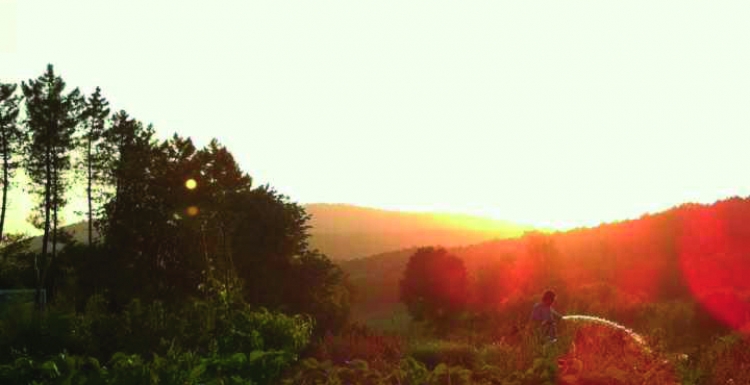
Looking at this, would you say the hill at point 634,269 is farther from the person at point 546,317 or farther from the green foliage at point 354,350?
the green foliage at point 354,350

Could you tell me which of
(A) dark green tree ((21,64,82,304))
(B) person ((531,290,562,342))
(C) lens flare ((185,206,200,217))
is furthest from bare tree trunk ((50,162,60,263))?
(B) person ((531,290,562,342))

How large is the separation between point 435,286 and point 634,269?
19.0 m

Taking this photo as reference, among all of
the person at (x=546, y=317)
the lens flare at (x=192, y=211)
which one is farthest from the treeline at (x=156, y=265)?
the person at (x=546, y=317)

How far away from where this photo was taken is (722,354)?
36.2ft

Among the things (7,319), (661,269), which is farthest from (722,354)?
(661,269)

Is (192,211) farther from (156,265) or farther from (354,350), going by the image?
(354,350)

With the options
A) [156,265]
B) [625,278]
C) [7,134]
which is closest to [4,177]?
[7,134]

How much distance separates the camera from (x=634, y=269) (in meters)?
55.7

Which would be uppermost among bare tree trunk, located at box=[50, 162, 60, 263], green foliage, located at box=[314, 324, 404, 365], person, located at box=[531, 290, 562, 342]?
bare tree trunk, located at box=[50, 162, 60, 263]

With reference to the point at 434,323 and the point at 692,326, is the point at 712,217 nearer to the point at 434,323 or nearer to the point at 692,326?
the point at 434,323

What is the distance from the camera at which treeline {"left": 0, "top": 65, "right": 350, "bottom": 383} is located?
40.8 feet

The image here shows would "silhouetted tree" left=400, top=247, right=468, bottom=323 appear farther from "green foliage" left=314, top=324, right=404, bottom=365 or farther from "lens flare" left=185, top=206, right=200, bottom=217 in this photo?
"green foliage" left=314, top=324, right=404, bottom=365

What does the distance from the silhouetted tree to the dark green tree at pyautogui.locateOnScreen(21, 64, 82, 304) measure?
22547mm

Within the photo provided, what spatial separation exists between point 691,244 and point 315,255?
3361 centimetres
